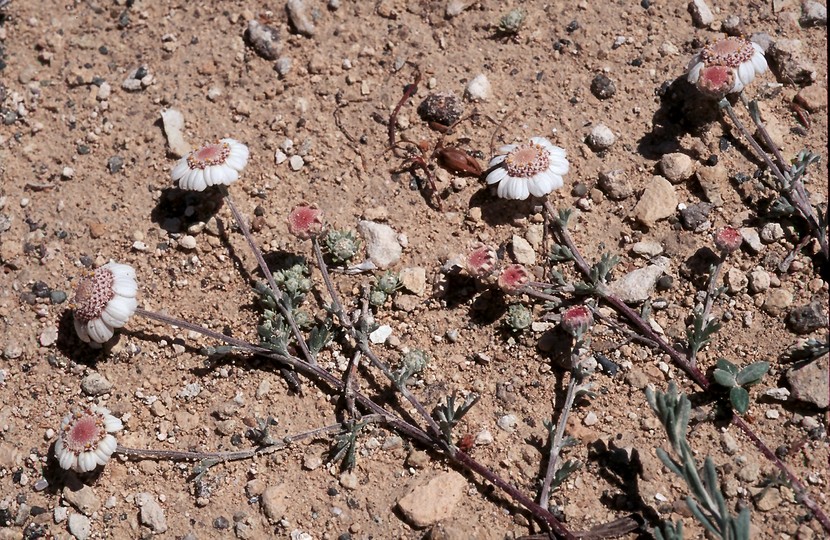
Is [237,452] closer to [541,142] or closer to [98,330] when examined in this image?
[98,330]

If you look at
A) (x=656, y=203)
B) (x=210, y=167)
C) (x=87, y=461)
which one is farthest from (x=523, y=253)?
(x=87, y=461)

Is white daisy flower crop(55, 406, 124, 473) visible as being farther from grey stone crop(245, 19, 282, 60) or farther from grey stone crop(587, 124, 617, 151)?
grey stone crop(587, 124, 617, 151)

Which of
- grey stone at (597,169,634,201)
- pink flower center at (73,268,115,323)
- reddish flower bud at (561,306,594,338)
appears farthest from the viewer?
grey stone at (597,169,634,201)

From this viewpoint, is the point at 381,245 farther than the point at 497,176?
Yes

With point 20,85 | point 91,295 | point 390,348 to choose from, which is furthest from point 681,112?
point 20,85

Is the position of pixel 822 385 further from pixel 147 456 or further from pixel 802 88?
pixel 147 456

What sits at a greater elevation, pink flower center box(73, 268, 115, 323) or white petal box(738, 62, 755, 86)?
white petal box(738, 62, 755, 86)

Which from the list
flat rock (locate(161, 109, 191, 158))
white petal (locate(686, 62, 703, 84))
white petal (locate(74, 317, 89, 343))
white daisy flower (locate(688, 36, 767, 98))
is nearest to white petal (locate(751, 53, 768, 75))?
white daisy flower (locate(688, 36, 767, 98))
